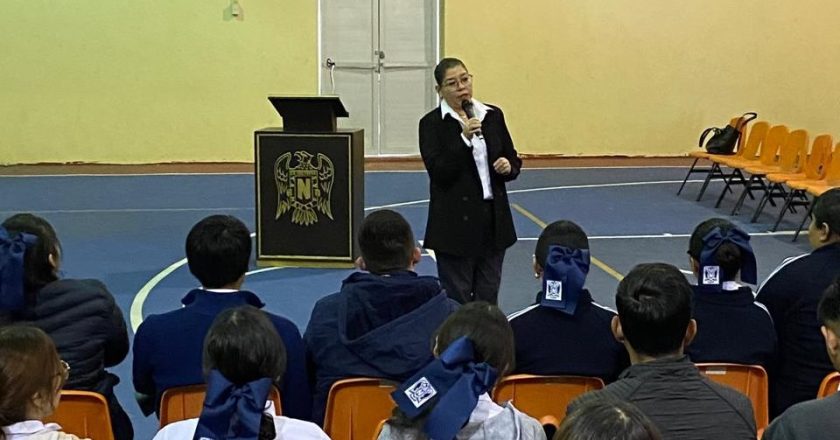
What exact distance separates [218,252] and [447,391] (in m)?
1.41

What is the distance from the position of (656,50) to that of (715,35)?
0.84 m

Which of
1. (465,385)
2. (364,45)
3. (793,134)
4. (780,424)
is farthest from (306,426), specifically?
(364,45)

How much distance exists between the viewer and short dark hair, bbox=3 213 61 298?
10.5 feet

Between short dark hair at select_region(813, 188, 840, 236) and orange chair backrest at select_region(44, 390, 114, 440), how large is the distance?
2.57 metres

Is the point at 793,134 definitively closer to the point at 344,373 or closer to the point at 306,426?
the point at 344,373

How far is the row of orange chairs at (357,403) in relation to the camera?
2.82m

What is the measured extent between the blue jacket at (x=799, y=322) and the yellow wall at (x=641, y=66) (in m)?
10.5

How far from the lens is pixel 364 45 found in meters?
13.9

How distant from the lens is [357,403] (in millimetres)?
2887

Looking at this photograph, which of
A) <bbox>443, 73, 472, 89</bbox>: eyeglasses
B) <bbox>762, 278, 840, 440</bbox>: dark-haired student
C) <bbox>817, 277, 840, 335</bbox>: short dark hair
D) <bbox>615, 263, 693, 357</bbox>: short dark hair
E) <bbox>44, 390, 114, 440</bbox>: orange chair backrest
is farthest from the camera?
<bbox>443, 73, 472, 89</bbox>: eyeglasses

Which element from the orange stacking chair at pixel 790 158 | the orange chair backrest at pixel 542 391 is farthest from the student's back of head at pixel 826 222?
the orange stacking chair at pixel 790 158

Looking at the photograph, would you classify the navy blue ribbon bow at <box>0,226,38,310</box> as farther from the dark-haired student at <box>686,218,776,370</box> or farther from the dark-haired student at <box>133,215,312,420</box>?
the dark-haired student at <box>686,218,776,370</box>

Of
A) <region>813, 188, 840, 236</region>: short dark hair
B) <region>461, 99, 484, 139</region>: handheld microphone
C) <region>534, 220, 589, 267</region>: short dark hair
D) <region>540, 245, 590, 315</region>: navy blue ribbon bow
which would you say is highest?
<region>461, 99, 484, 139</region>: handheld microphone

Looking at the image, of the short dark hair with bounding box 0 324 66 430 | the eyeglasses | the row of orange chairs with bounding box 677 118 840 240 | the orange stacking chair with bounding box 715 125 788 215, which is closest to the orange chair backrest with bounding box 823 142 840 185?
the row of orange chairs with bounding box 677 118 840 240
